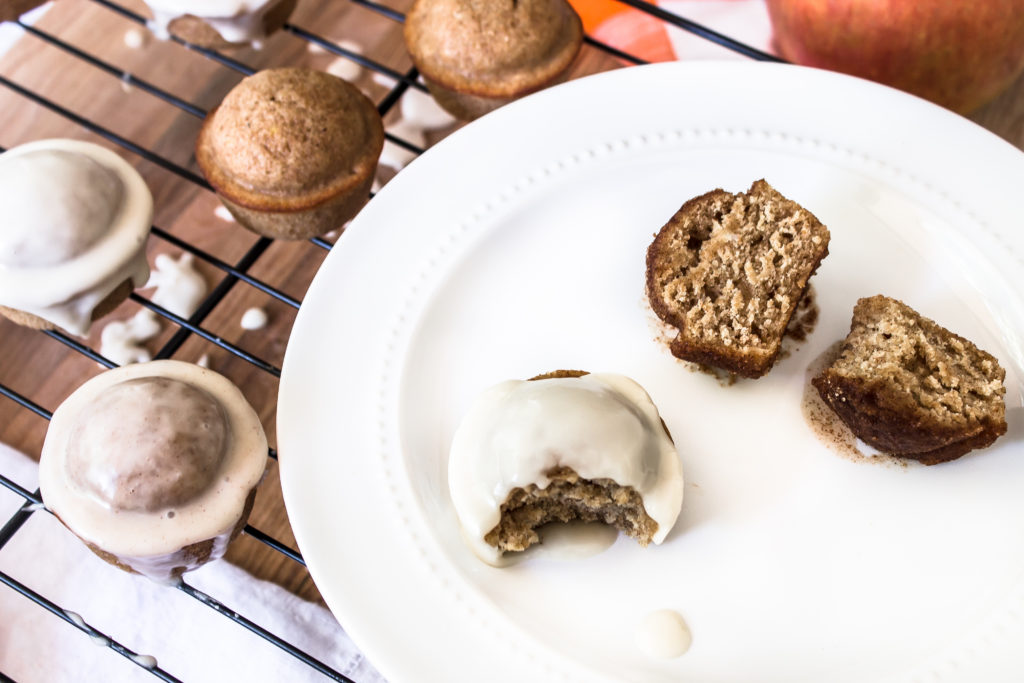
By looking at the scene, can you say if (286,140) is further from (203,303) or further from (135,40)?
(135,40)

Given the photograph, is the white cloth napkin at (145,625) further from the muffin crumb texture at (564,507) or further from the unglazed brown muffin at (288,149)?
the unglazed brown muffin at (288,149)

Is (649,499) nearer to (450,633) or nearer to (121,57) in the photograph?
(450,633)

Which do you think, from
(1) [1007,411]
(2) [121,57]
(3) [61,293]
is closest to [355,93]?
(3) [61,293]

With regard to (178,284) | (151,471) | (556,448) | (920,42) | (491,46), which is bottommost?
(178,284)

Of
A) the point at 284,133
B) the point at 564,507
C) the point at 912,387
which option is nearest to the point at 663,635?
the point at 564,507

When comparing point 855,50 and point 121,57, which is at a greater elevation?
point 855,50

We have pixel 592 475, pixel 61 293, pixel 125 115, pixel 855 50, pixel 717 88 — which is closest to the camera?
pixel 592 475
